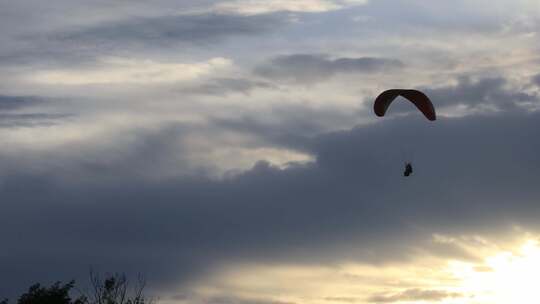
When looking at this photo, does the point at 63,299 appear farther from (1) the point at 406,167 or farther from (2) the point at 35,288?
(1) the point at 406,167

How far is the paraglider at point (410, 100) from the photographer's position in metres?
70.1

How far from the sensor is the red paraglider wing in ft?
231

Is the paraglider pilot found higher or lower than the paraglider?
lower

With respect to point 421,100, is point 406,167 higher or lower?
lower

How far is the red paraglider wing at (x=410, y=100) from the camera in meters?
70.3

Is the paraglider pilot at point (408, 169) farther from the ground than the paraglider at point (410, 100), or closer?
closer

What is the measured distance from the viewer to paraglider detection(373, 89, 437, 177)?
70062 millimetres

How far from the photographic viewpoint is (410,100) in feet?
233

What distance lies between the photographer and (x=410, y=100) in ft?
233

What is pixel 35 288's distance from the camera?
9956 cm

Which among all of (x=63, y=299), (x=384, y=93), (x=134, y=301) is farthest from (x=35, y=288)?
(x=384, y=93)

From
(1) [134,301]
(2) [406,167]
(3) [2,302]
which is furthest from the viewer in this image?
(3) [2,302]

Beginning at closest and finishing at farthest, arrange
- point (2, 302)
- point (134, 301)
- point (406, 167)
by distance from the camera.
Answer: point (406, 167)
point (134, 301)
point (2, 302)

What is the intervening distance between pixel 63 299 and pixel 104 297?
3950 millimetres
